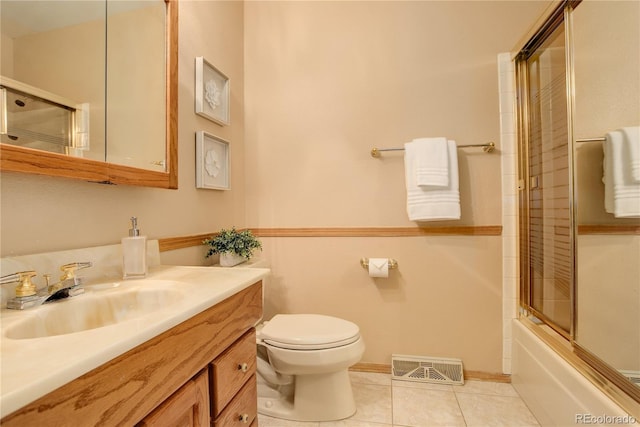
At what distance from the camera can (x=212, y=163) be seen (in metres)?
1.69

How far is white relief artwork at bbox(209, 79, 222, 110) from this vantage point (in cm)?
165

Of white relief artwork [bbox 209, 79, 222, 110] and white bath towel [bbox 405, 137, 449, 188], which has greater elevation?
white relief artwork [bbox 209, 79, 222, 110]

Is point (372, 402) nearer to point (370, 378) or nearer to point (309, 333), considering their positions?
point (370, 378)

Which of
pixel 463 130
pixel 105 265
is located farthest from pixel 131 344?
pixel 463 130

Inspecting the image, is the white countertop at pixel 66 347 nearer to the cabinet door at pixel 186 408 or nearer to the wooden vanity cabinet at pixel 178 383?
the wooden vanity cabinet at pixel 178 383

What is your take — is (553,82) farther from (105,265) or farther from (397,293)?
(105,265)

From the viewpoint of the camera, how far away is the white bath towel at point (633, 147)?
4.14 feet

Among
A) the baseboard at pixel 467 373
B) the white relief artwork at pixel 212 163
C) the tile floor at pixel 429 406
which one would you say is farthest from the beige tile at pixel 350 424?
the white relief artwork at pixel 212 163

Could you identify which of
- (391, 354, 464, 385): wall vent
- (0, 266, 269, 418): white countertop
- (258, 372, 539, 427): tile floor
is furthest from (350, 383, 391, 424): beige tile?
(0, 266, 269, 418): white countertop

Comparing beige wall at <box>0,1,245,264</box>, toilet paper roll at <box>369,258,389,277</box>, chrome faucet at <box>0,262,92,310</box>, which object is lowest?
toilet paper roll at <box>369,258,389,277</box>

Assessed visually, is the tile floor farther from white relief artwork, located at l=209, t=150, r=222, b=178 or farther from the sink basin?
white relief artwork, located at l=209, t=150, r=222, b=178

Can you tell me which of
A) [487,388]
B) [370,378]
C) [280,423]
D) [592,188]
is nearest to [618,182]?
[592,188]

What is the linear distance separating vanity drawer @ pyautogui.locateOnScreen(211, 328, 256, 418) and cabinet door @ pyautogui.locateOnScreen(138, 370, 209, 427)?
0.04m

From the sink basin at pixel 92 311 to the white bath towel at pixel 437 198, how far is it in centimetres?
134
